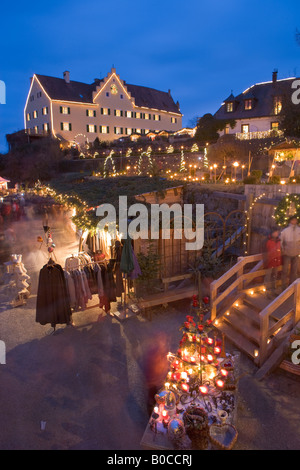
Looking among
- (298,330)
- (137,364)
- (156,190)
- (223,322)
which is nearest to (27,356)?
(137,364)

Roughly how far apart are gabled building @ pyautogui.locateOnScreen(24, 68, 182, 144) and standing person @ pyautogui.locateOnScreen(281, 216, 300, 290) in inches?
1746

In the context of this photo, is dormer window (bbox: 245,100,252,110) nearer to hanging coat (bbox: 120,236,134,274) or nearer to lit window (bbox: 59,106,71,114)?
lit window (bbox: 59,106,71,114)

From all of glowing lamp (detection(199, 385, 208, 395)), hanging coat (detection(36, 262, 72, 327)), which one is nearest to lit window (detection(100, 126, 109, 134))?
hanging coat (detection(36, 262, 72, 327))

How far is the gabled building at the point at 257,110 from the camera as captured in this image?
34.4 m

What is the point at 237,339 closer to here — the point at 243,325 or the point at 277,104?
the point at 243,325

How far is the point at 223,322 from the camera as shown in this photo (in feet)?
24.3

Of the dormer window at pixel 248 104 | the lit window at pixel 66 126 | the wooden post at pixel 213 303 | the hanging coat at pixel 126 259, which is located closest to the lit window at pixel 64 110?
the lit window at pixel 66 126

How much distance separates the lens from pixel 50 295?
6.86 m

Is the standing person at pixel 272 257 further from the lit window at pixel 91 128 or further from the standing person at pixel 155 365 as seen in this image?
the lit window at pixel 91 128

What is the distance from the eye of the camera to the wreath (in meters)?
8.16

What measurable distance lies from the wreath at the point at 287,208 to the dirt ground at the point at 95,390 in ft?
12.9

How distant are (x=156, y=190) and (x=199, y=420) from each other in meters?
10.9
